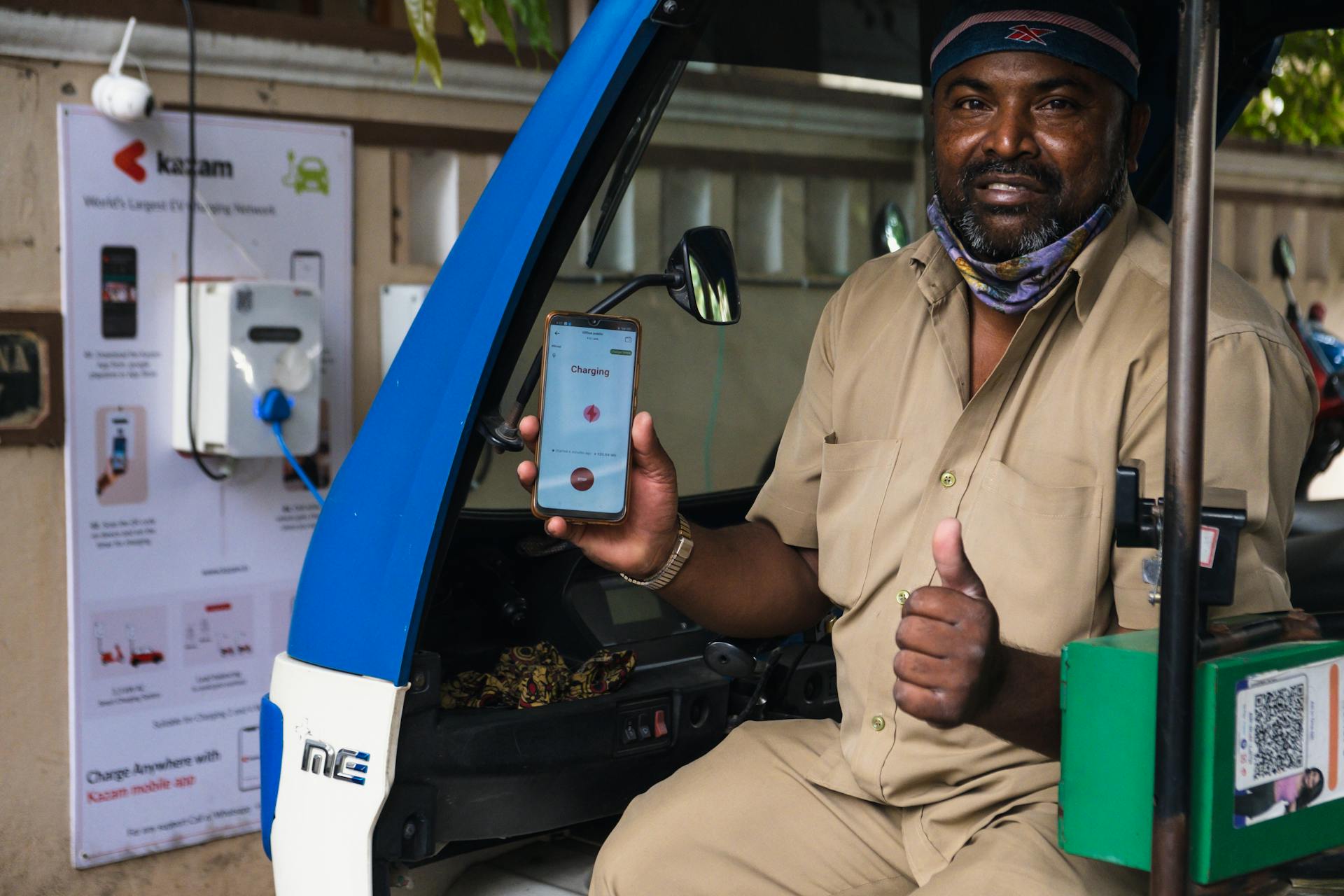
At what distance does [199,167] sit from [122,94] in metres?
0.28

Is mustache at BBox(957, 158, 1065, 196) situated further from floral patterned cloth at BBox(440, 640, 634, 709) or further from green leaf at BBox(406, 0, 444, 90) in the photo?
green leaf at BBox(406, 0, 444, 90)

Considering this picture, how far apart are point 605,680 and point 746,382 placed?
0.64 metres

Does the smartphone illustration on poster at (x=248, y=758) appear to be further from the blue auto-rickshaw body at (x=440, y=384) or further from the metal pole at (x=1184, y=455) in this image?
the metal pole at (x=1184, y=455)

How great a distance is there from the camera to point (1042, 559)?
1744 millimetres

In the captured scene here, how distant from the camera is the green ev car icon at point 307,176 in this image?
364 centimetres

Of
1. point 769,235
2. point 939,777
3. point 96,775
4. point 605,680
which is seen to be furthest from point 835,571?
point 96,775

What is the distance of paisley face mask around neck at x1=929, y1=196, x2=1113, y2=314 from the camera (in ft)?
6.12

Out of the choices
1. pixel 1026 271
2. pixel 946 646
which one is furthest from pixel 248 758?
pixel 946 646

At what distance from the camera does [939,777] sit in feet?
6.06

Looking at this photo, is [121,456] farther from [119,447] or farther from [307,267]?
[307,267]

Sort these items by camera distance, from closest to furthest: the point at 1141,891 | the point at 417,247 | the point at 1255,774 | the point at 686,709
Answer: the point at 1255,774, the point at 1141,891, the point at 686,709, the point at 417,247

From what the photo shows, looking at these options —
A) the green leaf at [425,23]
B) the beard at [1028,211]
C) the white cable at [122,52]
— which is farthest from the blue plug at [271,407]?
the beard at [1028,211]

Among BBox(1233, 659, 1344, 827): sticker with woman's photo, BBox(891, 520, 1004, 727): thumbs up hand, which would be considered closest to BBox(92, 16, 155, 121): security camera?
BBox(891, 520, 1004, 727): thumbs up hand

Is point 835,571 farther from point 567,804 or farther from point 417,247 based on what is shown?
point 417,247
